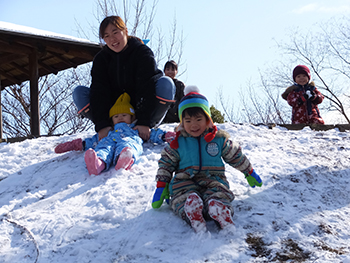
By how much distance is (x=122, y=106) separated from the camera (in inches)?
137

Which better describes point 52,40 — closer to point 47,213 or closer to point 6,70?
point 6,70

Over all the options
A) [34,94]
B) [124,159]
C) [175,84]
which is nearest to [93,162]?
[124,159]

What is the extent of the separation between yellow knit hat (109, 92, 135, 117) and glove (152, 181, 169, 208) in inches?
59.6

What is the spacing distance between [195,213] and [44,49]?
Answer: 22.5 feet

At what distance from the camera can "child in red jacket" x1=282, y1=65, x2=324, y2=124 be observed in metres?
5.36

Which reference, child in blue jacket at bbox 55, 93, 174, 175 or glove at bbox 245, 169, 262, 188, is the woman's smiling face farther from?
glove at bbox 245, 169, 262, 188

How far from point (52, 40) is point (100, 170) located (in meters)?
5.27

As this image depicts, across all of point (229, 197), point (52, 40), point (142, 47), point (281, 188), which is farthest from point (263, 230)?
point (52, 40)

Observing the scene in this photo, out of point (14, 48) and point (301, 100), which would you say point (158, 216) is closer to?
point (301, 100)

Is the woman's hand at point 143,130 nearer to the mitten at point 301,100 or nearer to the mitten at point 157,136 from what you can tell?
the mitten at point 157,136

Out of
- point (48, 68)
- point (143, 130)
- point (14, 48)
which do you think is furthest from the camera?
point (48, 68)

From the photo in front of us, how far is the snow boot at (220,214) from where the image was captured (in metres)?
1.83

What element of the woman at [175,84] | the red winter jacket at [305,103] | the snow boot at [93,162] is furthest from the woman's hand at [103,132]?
the red winter jacket at [305,103]

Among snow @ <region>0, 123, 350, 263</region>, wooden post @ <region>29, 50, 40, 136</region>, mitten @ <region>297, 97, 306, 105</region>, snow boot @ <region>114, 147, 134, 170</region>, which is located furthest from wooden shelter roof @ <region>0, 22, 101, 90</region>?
snow boot @ <region>114, 147, 134, 170</region>
